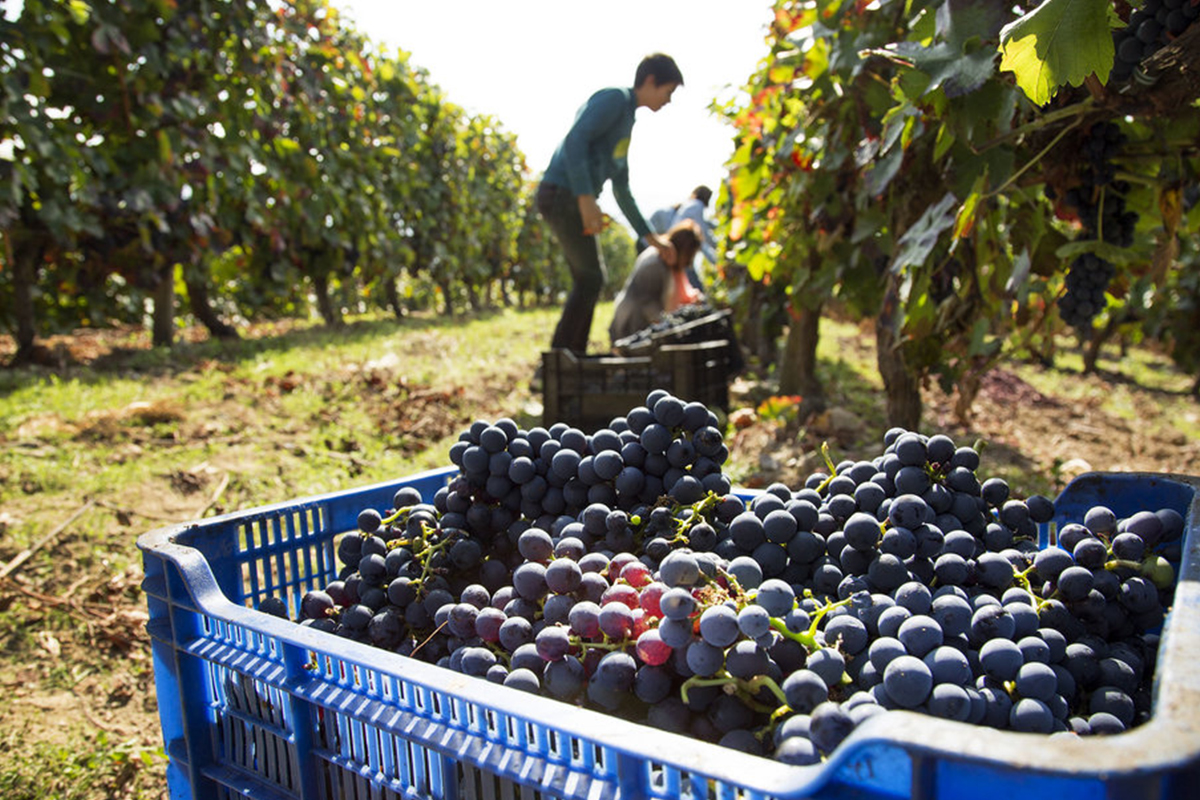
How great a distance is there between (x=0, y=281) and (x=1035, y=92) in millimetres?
9023

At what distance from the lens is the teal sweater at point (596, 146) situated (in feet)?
14.1

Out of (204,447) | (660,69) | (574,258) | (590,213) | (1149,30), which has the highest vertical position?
(660,69)

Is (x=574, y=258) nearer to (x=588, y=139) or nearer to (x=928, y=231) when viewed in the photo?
(x=588, y=139)

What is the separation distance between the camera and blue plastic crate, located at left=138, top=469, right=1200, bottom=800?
53 cm

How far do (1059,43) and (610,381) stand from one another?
9.24 ft

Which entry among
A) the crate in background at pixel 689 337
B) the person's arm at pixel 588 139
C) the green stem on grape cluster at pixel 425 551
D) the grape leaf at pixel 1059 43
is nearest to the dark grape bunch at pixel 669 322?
the crate in background at pixel 689 337

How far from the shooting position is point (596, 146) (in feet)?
14.7

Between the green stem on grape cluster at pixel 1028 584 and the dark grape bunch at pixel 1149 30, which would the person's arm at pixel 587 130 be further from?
the green stem on grape cluster at pixel 1028 584

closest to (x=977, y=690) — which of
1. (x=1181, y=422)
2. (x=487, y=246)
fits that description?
(x=1181, y=422)

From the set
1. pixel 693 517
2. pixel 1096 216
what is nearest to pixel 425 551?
pixel 693 517

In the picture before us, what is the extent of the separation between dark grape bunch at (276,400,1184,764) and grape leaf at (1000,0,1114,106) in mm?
629

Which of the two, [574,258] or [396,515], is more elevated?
[574,258]

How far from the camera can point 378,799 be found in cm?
96

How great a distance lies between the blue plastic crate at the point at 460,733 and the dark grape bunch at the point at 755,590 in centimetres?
12
